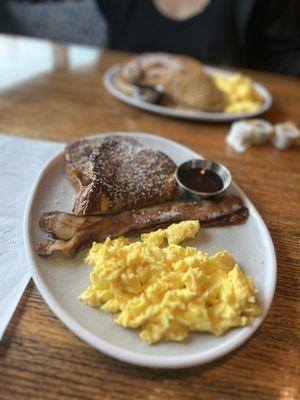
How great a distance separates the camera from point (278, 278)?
4.11 ft

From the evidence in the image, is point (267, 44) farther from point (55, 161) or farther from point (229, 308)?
point (229, 308)

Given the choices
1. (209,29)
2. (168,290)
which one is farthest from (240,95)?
(168,290)

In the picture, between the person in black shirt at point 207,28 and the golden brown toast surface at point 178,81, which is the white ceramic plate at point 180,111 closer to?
the golden brown toast surface at point 178,81

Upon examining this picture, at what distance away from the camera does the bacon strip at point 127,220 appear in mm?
1211

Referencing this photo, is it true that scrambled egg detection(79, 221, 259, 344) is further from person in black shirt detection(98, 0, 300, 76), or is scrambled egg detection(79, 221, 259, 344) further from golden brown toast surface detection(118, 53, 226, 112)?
person in black shirt detection(98, 0, 300, 76)

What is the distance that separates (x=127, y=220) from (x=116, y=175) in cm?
27

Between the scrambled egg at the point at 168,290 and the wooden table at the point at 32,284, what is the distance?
4.0 inches

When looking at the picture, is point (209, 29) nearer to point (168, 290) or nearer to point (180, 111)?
point (180, 111)

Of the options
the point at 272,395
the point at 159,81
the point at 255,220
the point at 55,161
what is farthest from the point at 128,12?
the point at 272,395

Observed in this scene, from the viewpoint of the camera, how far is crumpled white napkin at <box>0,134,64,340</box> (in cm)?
108

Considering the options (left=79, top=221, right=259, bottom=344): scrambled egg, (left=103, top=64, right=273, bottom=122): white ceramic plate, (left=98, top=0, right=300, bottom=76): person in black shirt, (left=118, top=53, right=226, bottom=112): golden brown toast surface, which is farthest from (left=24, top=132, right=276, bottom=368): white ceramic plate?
(left=98, top=0, right=300, bottom=76): person in black shirt

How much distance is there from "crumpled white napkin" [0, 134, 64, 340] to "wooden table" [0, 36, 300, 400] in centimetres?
4

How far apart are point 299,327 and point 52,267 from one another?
78cm

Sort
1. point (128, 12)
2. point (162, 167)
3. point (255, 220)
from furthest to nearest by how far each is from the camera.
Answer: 1. point (128, 12)
2. point (162, 167)
3. point (255, 220)
